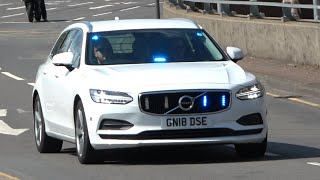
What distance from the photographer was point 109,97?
10.6 metres

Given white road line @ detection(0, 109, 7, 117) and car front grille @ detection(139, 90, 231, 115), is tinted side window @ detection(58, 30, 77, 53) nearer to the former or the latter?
car front grille @ detection(139, 90, 231, 115)

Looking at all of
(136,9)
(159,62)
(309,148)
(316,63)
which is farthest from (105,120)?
(136,9)

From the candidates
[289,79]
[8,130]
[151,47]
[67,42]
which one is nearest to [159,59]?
[151,47]

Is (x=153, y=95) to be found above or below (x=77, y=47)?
below

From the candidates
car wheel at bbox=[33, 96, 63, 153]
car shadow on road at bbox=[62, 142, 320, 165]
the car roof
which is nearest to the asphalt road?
car shadow on road at bbox=[62, 142, 320, 165]

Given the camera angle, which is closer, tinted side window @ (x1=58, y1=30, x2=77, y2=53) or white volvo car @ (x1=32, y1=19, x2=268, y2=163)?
white volvo car @ (x1=32, y1=19, x2=268, y2=163)

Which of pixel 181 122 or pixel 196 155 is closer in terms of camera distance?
pixel 181 122

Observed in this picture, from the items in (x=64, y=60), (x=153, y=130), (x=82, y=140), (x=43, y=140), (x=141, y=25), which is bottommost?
(x=43, y=140)

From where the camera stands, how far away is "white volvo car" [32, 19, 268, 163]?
34.6ft

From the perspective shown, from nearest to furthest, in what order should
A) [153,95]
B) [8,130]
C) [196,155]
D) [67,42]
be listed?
[153,95] → [196,155] → [67,42] → [8,130]

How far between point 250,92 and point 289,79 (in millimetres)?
9547

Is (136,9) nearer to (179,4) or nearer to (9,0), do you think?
(9,0)

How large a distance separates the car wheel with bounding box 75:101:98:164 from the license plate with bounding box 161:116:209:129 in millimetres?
796

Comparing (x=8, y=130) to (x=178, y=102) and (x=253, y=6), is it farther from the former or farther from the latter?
(x=253, y=6)
